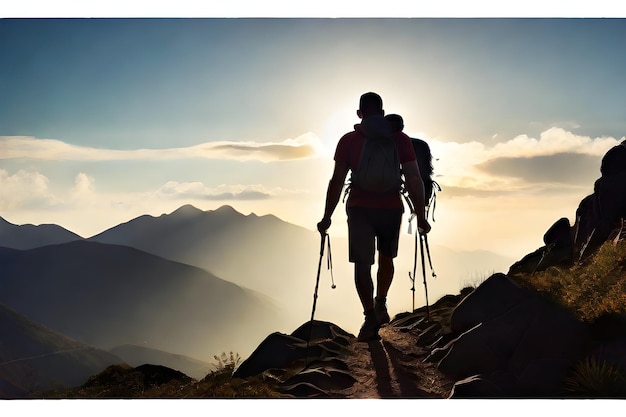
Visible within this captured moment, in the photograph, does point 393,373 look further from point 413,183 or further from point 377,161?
point 377,161

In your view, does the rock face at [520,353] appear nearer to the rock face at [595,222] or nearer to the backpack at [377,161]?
the backpack at [377,161]

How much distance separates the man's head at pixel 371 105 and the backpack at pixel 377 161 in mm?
224

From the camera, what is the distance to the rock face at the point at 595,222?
13.4 m

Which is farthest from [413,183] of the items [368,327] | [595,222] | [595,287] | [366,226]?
[595,222]

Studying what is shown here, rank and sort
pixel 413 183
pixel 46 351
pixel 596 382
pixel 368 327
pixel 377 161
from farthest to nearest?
pixel 46 351
pixel 368 327
pixel 413 183
pixel 377 161
pixel 596 382

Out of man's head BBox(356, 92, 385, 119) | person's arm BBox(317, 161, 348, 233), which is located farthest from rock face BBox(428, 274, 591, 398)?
man's head BBox(356, 92, 385, 119)

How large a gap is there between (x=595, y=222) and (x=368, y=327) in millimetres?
7574

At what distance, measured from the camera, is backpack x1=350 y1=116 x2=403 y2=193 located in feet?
28.0

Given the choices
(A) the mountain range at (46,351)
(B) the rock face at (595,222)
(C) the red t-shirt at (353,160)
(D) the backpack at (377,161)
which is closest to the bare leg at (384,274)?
(C) the red t-shirt at (353,160)

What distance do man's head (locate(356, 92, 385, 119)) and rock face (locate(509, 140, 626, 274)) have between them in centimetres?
659

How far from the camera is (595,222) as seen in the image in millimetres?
14086

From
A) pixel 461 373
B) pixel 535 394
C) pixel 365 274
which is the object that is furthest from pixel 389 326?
pixel 535 394

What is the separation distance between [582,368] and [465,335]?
4.87 feet

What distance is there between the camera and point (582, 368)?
6.87 meters
